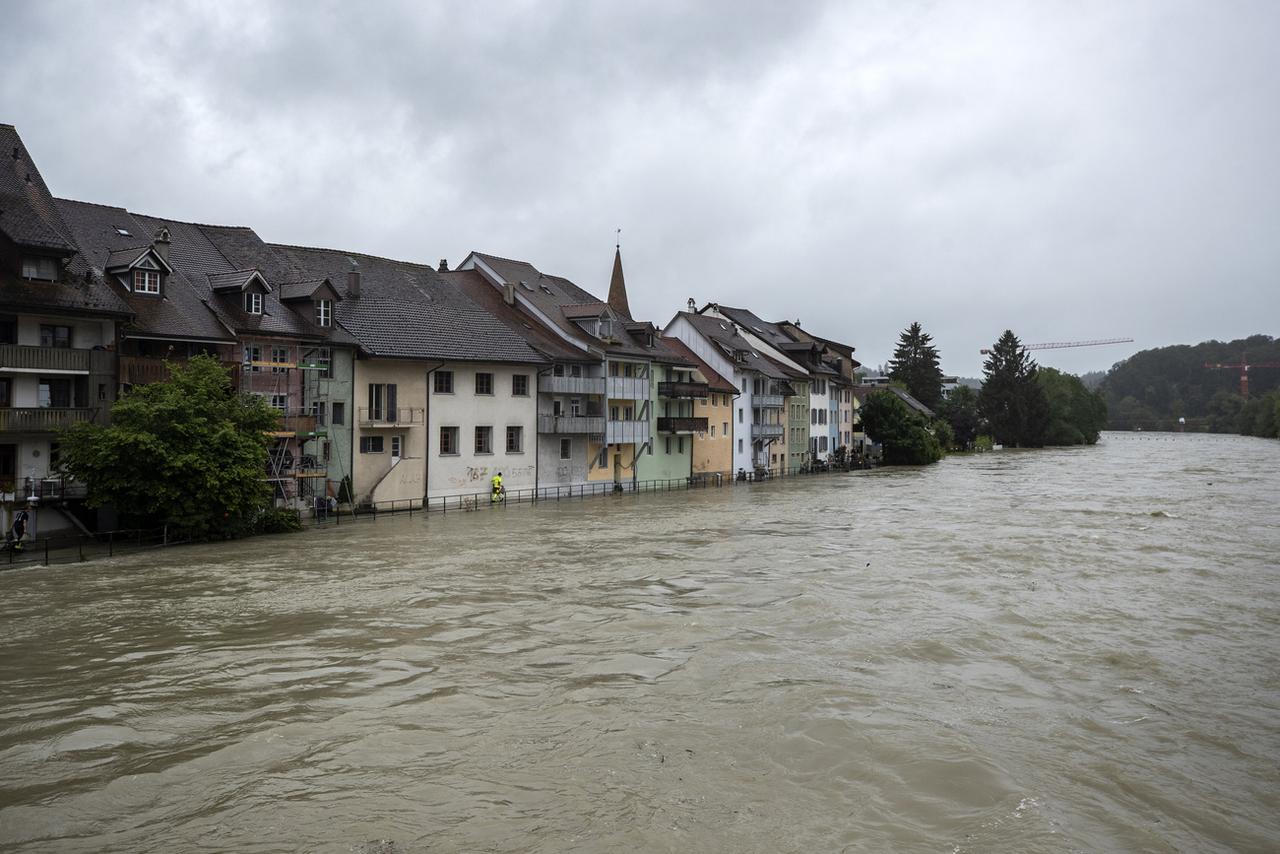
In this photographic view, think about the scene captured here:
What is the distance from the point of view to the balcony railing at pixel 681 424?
204 feet

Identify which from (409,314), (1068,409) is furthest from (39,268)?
(1068,409)

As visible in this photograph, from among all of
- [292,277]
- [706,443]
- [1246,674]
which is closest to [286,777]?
[1246,674]

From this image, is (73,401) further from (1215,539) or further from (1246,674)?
(1215,539)

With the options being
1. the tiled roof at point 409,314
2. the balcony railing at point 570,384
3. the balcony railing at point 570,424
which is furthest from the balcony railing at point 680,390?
the tiled roof at point 409,314

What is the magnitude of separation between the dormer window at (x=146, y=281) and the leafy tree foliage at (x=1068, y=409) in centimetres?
12746

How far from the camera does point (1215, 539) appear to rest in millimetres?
36375

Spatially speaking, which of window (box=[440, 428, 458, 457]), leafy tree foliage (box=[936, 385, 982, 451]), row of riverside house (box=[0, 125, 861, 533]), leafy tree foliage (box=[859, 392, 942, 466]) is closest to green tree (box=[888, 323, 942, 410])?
leafy tree foliage (box=[936, 385, 982, 451])

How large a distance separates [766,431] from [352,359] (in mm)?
39165

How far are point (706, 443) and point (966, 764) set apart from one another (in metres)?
55.4

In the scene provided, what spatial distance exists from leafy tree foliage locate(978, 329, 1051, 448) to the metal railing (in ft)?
277

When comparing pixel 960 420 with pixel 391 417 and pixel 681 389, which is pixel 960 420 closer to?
pixel 681 389

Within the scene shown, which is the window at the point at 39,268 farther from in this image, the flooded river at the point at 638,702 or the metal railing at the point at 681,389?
the metal railing at the point at 681,389

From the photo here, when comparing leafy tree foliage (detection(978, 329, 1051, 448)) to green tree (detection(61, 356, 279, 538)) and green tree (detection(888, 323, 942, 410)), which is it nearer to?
green tree (detection(888, 323, 942, 410))

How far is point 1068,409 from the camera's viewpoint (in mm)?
147250
